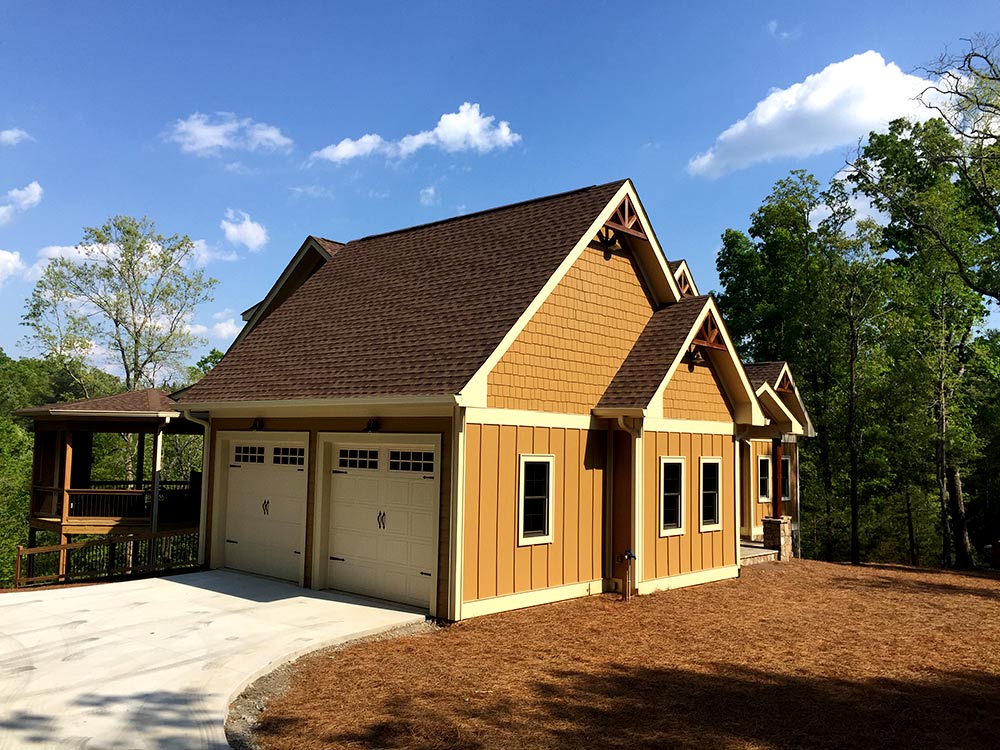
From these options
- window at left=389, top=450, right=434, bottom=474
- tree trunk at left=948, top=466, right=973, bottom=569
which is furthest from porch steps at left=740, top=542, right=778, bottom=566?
tree trunk at left=948, top=466, right=973, bottom=569

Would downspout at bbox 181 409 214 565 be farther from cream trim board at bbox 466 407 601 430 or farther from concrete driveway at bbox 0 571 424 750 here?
cream trim board at bbox 466 407 601 430

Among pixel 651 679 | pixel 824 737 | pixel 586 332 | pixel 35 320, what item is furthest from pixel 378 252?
pixel 35 320

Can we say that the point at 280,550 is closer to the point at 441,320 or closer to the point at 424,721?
the point at 441,320

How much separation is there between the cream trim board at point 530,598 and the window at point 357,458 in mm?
2833

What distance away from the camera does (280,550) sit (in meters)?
13.4

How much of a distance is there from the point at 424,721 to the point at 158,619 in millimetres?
5501

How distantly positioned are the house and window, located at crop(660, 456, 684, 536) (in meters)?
0.04

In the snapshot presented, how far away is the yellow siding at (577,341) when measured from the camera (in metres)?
11.3

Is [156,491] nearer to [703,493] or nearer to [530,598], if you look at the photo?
[530,598]

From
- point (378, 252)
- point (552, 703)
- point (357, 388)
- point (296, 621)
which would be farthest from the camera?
point (378, 252)

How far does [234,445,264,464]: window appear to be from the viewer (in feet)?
46.1

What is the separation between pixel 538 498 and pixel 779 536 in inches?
356

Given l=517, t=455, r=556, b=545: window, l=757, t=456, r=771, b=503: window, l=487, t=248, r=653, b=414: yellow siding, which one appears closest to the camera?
l=487, t=248, r=653, b=414: yellow siding

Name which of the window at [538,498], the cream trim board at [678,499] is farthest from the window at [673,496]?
the window at [538,498]
